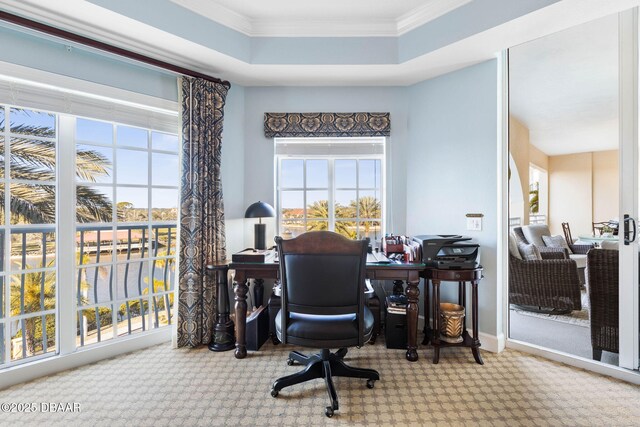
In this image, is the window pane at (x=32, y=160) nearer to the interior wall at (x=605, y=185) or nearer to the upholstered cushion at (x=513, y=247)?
the interior wall at (x=605, y=185)

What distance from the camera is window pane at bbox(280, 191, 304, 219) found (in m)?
3.40

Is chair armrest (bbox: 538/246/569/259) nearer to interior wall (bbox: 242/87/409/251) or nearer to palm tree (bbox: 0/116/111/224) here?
interior wall (bbox: 242/87/409/251)

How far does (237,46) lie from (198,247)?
68.0 inches

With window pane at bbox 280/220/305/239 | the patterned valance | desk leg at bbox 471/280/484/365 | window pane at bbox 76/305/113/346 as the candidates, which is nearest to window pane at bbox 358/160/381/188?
the patterned valance

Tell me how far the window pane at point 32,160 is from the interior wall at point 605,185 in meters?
4.11

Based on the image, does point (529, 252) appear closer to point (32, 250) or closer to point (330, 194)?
point (330, 194)

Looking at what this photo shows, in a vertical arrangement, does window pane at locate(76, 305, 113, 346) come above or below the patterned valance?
below

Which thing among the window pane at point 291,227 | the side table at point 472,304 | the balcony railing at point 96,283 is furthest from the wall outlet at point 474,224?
the balcony railing at point 96,283

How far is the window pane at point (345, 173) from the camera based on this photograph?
134 inches

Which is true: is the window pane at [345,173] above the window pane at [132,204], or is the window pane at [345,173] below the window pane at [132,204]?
above

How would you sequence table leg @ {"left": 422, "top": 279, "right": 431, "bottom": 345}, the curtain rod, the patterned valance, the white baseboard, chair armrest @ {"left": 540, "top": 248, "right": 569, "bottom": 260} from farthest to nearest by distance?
chair armrest @ {"left": 540, "top": 248, "right": 569, "bottom": 260}
the patterned valance
table leg @ {"left": 422, "top": 279, "right": 431, "bottom": 345}
the white baseboard
the curtain rod

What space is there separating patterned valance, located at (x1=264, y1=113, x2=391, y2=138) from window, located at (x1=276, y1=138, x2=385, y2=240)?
0.99ft

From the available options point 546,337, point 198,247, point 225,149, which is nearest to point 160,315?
point 198,247

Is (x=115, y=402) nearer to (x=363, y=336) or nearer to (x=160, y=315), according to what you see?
(x=160, y=315)
